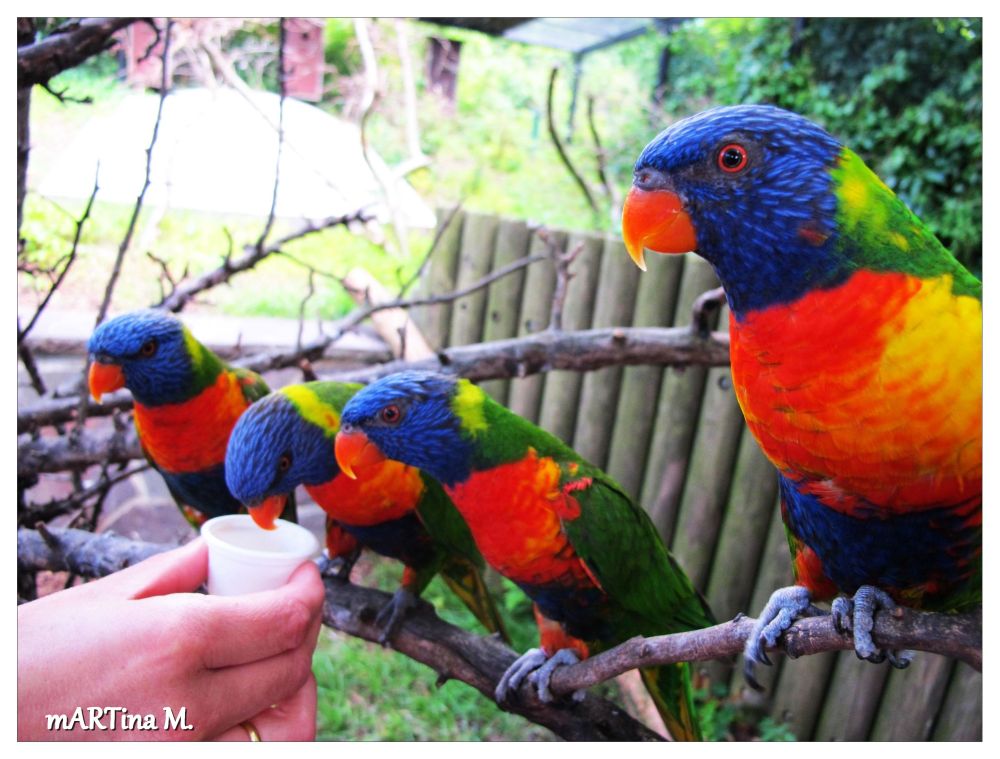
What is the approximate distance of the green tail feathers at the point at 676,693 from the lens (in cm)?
118

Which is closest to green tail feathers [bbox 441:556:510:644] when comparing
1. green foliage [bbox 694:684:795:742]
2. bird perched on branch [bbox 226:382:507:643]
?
bird perched on branch [bbox 226:382:507:643]

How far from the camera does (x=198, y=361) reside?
1.23 metres

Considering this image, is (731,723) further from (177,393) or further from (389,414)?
(177,393)

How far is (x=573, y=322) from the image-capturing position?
99.4 inches

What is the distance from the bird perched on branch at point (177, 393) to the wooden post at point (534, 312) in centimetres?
144

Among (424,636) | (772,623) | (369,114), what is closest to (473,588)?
(424,636)

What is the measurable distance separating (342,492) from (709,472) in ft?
3.84

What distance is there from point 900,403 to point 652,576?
0.56 meters

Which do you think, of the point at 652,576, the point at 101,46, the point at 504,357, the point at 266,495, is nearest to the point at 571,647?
the point at 652,576

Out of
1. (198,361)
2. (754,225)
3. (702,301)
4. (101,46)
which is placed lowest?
(198,361)

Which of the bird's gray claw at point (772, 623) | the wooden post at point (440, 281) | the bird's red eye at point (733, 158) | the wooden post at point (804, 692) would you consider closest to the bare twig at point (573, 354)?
the wooden post at point (804, 692)

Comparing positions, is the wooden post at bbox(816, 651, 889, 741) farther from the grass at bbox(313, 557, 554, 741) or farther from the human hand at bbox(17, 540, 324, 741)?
the human hand at bbox(17, 540, 324, 741)

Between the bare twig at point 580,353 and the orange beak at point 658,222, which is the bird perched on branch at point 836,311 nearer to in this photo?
the orange beak at point 658,222

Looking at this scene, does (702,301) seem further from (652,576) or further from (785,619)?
(785,619)
